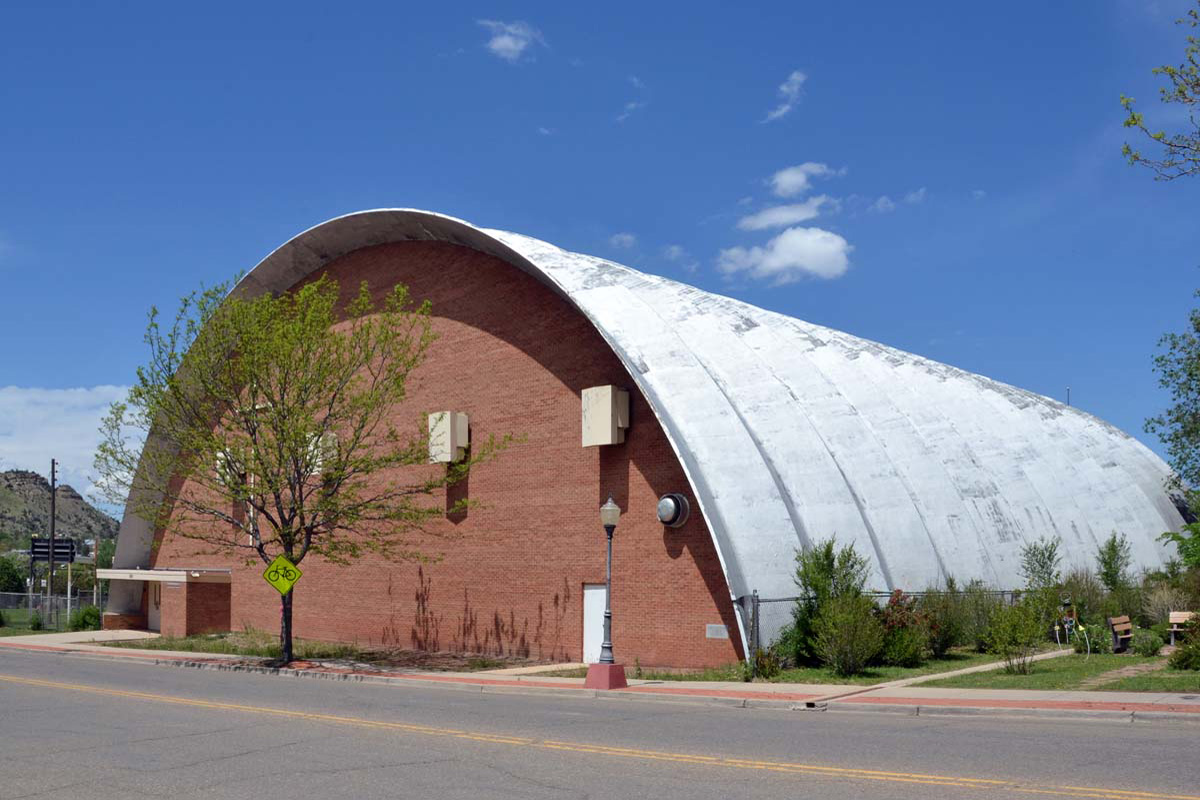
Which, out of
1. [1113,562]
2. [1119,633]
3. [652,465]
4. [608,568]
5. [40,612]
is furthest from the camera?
[40,612]

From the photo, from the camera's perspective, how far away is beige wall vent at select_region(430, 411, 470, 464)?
29.4m

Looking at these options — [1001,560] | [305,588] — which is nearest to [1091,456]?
[1001,560]

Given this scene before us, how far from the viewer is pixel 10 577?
285 feet

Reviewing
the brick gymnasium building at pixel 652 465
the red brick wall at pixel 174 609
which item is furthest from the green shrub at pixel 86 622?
the brick gymnasium building at pixel 652 465

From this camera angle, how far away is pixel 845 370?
31.9m

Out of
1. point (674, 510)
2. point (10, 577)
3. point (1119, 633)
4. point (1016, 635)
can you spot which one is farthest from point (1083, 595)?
point (10, 577)

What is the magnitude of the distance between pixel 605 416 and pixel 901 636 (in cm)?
792

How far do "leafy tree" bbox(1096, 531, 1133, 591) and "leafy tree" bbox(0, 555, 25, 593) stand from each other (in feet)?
263

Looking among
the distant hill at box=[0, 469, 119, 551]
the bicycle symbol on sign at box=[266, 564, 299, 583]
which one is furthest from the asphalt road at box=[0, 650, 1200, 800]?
the distant hill at box=[0, 469, 119, 551]

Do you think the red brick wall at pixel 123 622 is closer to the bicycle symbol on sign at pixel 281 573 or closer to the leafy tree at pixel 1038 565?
the bicycle symbol on sign at pixel 281 573

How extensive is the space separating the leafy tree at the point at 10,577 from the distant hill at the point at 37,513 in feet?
176

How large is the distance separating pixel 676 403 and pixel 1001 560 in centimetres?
1085

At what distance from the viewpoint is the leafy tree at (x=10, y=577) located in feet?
282

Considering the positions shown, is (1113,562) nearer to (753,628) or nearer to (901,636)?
(901,636)
